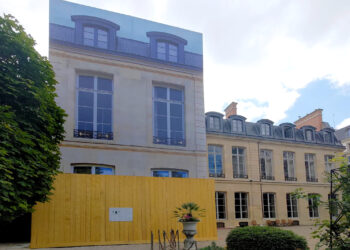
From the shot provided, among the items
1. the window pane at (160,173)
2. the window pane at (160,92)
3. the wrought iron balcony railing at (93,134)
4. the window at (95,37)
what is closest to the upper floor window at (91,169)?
the wrought iron balcony railing at (93,134)

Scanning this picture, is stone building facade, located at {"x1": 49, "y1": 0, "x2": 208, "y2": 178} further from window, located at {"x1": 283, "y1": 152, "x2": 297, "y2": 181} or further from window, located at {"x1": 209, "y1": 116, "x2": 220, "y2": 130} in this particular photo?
window, located at {"x1": 283, "y1": 152, "x2": 297, "y2": 181}

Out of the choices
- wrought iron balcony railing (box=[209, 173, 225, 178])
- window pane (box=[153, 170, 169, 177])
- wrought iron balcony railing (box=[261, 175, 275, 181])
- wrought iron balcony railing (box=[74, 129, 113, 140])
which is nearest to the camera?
wrought iron balcony railing (box=[74, 129, 113, 140])

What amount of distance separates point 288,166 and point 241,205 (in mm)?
5014

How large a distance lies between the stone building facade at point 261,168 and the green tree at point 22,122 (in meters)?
15.2

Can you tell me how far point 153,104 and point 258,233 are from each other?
568 centimetres

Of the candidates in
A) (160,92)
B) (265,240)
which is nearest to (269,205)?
(160,92)

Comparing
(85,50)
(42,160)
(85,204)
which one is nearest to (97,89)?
(85,50)

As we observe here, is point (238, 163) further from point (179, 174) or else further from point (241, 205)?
point (179, 174)

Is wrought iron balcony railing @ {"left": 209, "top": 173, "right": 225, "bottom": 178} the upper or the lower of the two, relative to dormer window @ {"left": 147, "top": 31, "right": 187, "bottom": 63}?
lower

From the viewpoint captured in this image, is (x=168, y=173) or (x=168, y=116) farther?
(x=168, y=116)

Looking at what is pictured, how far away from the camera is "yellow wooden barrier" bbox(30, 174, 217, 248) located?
8.86 meters

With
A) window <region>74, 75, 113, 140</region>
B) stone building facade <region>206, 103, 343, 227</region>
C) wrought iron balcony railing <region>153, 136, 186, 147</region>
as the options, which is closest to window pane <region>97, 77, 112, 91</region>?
window <region>74, 75, 113, 140</region>

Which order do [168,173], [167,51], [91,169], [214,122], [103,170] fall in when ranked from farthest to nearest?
[214,122], [167,51], [168,173], [103,170], [91,169]

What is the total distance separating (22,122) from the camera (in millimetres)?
6246
